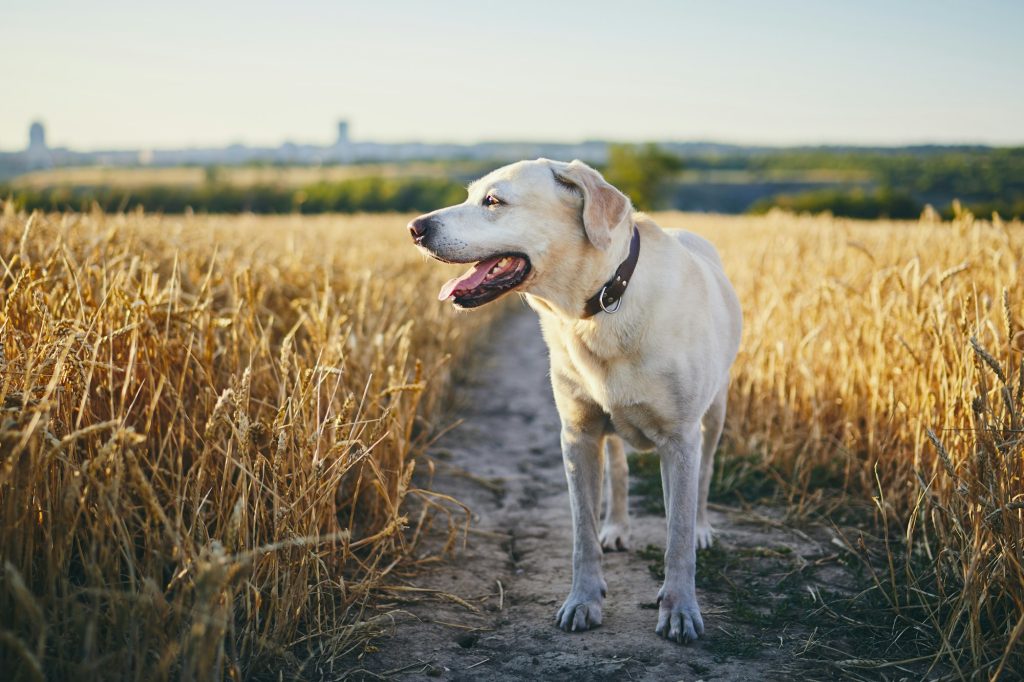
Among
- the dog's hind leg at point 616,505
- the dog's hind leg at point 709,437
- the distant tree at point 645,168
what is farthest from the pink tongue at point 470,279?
the distant tree at point 645,168

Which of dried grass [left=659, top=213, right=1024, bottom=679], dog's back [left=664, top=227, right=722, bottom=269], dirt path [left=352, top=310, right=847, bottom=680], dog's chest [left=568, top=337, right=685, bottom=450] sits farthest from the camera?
dog's back [left=664, top=227, right=722, bottom=269]

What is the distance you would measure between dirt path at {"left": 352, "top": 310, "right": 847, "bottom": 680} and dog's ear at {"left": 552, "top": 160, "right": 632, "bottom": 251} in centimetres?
170

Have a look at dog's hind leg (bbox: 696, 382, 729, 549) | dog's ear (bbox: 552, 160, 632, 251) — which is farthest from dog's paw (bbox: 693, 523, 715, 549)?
dog's ear (bbox: 552, 160, 632, 251)

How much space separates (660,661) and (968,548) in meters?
1.29

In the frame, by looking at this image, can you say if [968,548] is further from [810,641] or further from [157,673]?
[157,673]

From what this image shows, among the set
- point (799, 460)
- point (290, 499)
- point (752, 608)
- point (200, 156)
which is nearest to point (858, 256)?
point (799, 460)

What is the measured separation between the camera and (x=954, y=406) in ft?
11.3

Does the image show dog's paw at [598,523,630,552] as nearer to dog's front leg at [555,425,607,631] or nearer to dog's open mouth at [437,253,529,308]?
dog's front leg at [555,425,607,631]

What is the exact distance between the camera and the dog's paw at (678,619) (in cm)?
307

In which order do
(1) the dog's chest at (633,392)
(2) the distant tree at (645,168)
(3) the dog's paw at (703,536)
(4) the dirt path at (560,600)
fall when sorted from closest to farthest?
(4) the dirt path at (560,600) < (1) the dog's chest at (633,392) < (3) the dog's paw at (703,536) < (2) the distant tree at (645,168)

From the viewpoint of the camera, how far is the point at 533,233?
3.21 m

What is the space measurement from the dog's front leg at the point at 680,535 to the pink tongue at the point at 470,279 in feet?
3.72

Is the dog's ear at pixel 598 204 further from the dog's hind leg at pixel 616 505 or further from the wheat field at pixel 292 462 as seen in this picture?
the dog's hind leg at pixel 616 505

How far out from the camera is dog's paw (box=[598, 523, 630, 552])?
4.11 meters
